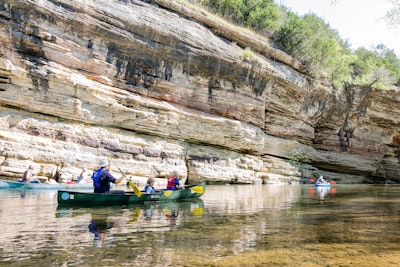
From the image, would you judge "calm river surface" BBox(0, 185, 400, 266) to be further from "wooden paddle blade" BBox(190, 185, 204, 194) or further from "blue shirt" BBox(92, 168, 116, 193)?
"wooden paddle blade" BBox(190, 185, 204, 194)

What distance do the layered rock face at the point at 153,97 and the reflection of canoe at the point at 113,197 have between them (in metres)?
3.67

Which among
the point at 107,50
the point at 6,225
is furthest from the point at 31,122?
the point at 6,225

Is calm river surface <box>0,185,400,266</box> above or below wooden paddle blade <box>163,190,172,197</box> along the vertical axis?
below

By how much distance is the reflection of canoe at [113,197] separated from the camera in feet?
29.8

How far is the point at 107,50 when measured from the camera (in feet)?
59.5

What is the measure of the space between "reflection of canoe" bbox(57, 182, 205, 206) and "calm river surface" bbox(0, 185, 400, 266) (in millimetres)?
678

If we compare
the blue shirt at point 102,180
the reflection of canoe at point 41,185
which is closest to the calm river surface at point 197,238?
the blue shirt at point 102,180

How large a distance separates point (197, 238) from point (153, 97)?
15.1 meters

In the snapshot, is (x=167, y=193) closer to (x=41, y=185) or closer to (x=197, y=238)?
(x=197, y=238)

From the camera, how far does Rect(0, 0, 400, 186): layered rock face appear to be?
51.2 ft

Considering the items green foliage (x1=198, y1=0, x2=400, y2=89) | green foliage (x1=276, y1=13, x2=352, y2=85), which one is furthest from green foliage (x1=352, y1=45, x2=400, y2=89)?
green foliage (x1=276, y1=13, x2=352, y2=85)

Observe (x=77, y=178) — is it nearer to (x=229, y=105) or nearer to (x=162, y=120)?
(x=162, y=120)

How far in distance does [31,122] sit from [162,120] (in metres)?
6.82

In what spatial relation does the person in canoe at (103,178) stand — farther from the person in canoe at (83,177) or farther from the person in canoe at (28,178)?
the person in canoe at (83,177)
